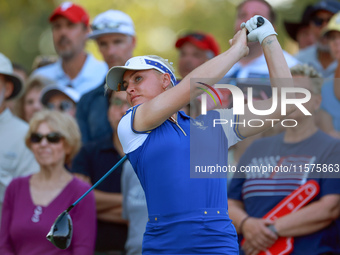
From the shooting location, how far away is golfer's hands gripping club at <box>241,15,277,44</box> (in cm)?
450

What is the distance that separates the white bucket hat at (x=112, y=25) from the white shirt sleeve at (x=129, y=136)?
3399 millimetres

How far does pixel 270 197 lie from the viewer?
589 centimetres

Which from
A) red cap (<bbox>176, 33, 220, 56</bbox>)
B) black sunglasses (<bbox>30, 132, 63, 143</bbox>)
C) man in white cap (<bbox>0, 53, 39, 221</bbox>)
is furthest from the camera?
red cap (<bbox>176, 33, 220, 56</bbox>)

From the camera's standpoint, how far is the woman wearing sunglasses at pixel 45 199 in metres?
5.98

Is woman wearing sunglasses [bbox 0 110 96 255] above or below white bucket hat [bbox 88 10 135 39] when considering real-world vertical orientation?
below

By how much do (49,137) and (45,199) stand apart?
0.68m

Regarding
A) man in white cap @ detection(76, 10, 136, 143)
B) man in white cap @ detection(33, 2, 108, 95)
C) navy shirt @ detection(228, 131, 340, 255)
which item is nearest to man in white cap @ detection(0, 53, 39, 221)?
man in white cap @ detection(76, 10, 136, 143)

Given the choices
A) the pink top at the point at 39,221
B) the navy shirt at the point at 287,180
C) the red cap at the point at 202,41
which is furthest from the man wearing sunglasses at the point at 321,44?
the pink top at the point at 39,221

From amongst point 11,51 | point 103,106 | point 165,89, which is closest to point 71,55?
point 103,106

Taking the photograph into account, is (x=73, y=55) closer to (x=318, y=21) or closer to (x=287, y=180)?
(x=318, y=21)

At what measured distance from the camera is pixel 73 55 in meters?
8.52

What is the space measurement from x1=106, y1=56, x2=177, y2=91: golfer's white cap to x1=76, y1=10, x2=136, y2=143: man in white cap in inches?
101

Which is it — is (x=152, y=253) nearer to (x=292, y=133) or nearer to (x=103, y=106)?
(x=292, y=133)

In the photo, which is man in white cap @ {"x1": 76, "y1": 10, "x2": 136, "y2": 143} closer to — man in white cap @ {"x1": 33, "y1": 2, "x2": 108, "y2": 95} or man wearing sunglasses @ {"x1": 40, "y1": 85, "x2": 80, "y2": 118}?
man wearing sunglasses @ {"x1": 40, "y1": 85, "x2": 80, "y2": 118}
